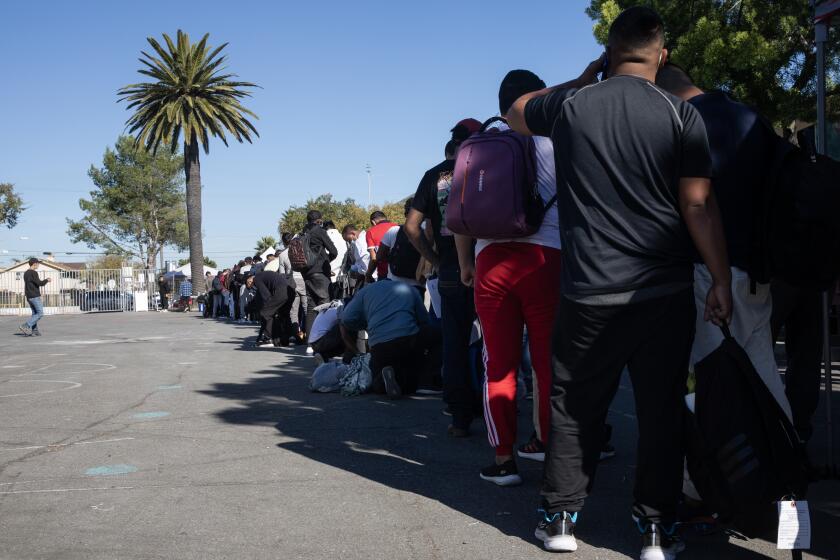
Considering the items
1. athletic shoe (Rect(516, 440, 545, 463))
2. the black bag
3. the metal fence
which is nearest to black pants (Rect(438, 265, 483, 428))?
athletic shoe (Rect(516, 440, 545, 463))

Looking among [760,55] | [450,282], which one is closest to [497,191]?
[450,282]

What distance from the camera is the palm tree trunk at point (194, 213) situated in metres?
41.6

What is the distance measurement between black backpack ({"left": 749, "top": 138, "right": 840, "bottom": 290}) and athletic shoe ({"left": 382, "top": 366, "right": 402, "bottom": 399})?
447 centimetres

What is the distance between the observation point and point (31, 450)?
18.5 feet

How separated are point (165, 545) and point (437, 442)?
2.39 m

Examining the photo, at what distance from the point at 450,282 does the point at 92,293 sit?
141 feet

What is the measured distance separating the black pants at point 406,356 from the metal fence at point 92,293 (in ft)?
128

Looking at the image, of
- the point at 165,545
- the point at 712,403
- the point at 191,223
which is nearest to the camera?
the point at 712,403

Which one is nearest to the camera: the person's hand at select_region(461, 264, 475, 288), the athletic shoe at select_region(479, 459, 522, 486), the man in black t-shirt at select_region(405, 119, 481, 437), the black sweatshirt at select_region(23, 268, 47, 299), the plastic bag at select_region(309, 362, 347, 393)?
the athletic shoe at select_region(479, 459, 522, 486)

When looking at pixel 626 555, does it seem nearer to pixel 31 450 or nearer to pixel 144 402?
pixel 31 450

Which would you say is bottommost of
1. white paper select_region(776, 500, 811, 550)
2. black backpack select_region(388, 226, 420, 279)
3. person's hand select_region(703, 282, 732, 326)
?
white paper select_region(776, 500, 811, 550)

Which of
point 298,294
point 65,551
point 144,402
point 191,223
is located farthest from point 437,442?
point 191,223

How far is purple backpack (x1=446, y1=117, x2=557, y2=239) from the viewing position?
4090mm

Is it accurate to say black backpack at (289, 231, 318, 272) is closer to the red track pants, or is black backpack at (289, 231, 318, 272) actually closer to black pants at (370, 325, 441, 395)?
black pants at (370, 325, 441, 395)
